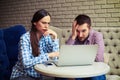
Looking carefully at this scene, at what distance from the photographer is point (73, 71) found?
1.90 m

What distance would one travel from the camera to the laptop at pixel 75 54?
193cm

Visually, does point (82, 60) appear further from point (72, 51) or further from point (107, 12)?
point (107, 12)

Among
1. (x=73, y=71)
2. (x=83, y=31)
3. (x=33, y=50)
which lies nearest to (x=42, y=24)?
(x=33, y=50)

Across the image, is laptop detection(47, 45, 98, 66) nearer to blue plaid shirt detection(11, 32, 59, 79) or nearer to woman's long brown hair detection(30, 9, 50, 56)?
blue plaid shirt detection(11, 32, 59, 79)

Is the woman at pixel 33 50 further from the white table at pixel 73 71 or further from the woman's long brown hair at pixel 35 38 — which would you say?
the white table at pixel 73 71

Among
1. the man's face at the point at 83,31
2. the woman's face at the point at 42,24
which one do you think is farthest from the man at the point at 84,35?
the woman's face at the point at 42,24

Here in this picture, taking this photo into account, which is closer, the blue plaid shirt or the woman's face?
the blue plaid shirt

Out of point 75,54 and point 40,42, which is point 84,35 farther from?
point 75,54

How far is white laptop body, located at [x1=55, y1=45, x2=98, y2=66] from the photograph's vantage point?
193cm

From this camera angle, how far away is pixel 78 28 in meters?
2.53

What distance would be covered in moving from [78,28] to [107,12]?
50.0 inches

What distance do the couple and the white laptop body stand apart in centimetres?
23

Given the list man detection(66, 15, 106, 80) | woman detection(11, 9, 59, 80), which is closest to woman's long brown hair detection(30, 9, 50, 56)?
woman detection(11, 9, 59, 80)

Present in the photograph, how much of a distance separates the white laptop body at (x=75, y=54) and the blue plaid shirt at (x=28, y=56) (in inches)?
10.9
